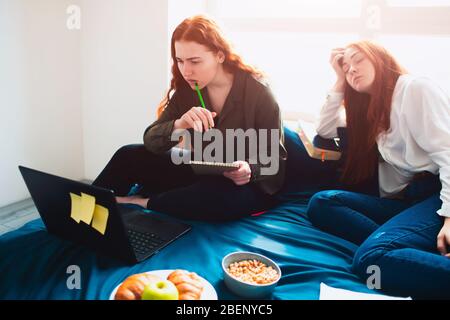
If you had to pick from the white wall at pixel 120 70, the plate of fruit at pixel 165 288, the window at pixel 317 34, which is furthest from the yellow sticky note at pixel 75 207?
the white wall at pixel 120 70

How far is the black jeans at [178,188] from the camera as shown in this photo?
4.16ft

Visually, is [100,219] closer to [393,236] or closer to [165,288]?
[165,288]

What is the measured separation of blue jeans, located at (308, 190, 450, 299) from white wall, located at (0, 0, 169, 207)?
1215 mm

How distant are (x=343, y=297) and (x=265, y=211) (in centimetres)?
56

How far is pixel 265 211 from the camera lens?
55.0 inches

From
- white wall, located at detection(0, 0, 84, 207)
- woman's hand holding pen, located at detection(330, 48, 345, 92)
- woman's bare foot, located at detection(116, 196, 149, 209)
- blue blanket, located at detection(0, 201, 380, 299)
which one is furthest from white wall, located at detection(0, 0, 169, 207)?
blue blanket, located at detection(0, 201, 380, 299)

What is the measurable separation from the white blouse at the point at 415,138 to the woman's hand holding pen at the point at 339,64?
0.77 ft

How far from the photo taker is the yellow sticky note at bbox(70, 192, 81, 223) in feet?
2.97

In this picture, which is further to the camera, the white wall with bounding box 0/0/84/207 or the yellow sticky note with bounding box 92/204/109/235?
the white wall with bounding box 0/0/84/207

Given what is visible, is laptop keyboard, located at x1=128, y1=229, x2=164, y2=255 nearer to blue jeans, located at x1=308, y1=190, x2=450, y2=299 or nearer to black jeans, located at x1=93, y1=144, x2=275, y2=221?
black jeans, located at x1=93, y1=144, x2=275, y2=221

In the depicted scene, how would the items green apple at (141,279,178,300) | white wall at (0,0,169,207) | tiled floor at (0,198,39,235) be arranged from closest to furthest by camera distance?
green apple at (141,279,178,300) < tiled floor at (0,198,39,235) < white wall at (0,0,169,207)

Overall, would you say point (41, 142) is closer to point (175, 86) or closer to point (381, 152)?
point (175, 86)

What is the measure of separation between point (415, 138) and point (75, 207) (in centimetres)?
103

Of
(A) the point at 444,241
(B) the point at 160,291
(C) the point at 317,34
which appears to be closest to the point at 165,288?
(B) the point at 160,291
